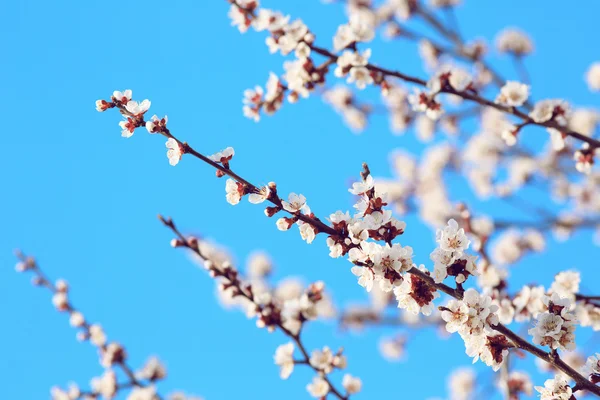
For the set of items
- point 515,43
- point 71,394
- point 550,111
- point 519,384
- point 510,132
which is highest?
point 515,43

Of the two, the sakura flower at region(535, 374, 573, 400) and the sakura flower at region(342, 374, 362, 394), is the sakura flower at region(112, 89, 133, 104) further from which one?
the sakura flower at region(342, 374, 362, 394)

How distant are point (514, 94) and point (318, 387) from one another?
9.41 ft

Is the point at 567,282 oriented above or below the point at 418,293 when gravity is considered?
above

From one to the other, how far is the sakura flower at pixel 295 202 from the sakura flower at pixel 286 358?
74.9 inches

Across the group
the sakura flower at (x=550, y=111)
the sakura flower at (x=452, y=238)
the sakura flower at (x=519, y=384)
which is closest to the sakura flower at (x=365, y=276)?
the sakura flower at (x=452, y=238)

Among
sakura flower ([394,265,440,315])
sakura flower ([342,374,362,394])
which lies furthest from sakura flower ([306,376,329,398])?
sakura flower ([394,265,440,315])

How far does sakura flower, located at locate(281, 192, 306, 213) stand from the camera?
2.91 metres

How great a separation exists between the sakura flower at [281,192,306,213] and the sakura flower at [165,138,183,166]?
60cm

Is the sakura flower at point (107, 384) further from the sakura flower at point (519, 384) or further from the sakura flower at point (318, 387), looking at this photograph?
the sakura flower at point (519, 384)

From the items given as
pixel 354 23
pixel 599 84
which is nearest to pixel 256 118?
pixel 354 23

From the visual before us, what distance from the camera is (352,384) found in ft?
16.5

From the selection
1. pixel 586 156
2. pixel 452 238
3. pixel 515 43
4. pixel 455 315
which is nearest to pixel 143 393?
pixel 455 315

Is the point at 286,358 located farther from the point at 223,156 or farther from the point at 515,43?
the point at 515,43

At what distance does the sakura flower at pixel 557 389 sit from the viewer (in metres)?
2.83
